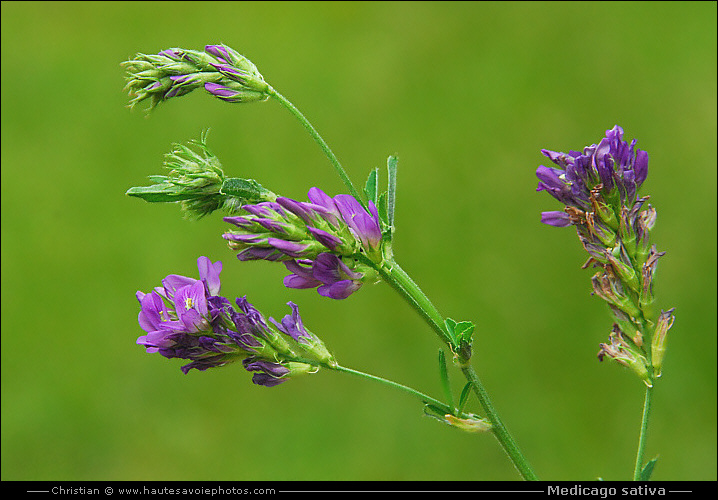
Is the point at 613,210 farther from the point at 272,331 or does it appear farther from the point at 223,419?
the point at 223,419

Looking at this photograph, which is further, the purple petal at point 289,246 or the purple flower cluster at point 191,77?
the purple flower cluster at point 191,77

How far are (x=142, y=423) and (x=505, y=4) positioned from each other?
235cm

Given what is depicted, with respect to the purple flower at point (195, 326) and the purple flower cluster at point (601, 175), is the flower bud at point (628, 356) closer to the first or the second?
the purple flower cluster at point (601, 175)

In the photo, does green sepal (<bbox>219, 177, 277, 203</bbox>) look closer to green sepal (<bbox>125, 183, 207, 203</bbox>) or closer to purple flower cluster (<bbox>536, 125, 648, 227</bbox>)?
green sepal (<bbox>125, 183, 207, 203</bbox>)

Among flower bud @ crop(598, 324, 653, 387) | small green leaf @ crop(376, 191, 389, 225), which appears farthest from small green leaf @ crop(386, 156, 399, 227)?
flower bud @ crop(598, 324, 653, 387)

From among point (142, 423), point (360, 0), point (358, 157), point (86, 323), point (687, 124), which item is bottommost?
point (142, 423)

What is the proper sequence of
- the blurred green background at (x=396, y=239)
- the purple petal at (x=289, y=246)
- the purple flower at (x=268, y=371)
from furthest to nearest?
the blurred green background at (x=396, y=239), the purple flower at (x=268, y=371), the purple petal at (x=289, y=246)

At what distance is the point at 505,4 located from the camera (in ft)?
11.7

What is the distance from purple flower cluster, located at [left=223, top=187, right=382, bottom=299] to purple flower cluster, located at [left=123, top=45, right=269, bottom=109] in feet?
0.49

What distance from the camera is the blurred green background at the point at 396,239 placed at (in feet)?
8.25

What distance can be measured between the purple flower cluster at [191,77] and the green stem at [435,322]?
0.23 metres

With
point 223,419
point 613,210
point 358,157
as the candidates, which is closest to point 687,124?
point 358,157

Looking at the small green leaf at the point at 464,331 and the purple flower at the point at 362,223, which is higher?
the purple flower at the point at 362,223

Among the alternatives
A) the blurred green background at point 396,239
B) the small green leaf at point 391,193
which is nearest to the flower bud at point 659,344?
the small green leaf at point 391,193
